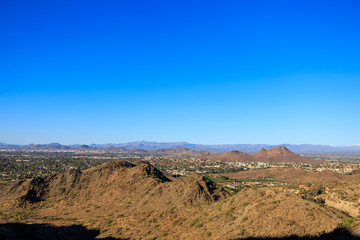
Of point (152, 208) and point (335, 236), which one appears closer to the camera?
point (335, 236)

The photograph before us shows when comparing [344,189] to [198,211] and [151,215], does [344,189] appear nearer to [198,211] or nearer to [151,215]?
[198,211]

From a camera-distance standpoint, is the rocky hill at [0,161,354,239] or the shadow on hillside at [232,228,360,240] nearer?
the shadow on hillside at [232,228,360,240]

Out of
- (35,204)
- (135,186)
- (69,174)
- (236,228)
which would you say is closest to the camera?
(236,228)

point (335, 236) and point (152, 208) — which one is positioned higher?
point (335, 236)

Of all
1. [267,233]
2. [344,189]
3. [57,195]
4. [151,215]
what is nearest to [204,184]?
[151,215]

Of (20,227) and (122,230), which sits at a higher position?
(20,227)

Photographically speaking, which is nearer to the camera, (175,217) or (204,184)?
(175,217)

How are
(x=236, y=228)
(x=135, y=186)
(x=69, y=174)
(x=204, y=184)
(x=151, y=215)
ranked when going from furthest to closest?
(x=69, y=174)
(x=135, y=186)
(x=204, y=184)
(x=151, y=215)
(x=236, y=228)

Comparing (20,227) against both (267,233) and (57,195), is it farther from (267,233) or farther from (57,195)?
(57,195)

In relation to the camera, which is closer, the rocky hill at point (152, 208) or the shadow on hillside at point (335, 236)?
the shadow on hillside at point (335, 236)
